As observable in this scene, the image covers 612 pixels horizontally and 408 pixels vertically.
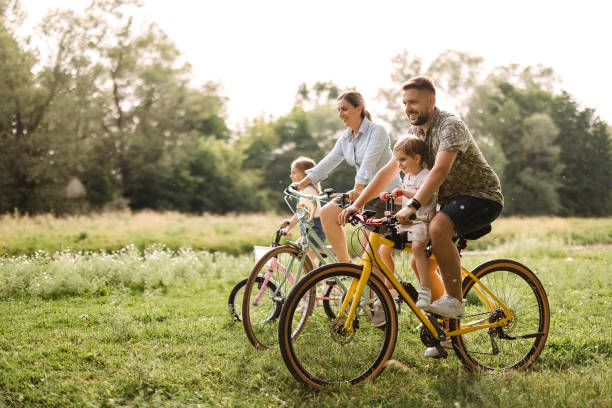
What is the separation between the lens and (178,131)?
33.7 m

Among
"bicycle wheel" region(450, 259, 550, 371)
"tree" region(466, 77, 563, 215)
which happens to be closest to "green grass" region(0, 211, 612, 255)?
"bicycle wheel" region(450, 259, 550, 371)

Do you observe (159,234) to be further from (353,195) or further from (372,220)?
(372,220)

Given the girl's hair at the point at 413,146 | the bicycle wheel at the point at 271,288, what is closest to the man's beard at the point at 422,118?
the girl's hair at the point at 413,146

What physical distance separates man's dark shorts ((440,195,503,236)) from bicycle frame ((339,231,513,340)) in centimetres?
35

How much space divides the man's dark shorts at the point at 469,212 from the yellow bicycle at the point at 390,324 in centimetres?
18

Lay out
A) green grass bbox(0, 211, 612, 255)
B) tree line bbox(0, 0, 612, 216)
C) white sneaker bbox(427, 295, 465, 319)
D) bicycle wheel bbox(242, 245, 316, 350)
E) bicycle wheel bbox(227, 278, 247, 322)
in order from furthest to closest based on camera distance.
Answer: tree line bbox(0, 0, 612, 216) → green grass bbox(0, 211, 612, 255) → bicycle wheel bbox(227, 278, 247, 322) → bicycle wheel bbox(242, 245, 316, 350) → white sneaker bbox(427, 295, 465, 319)

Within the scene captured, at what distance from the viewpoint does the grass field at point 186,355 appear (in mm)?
3441

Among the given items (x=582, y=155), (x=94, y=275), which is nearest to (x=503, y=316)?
(x=94, y=275)

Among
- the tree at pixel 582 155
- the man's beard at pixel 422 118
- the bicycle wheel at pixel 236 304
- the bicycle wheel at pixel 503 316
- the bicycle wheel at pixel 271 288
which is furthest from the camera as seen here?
the tree at pixel 582 155

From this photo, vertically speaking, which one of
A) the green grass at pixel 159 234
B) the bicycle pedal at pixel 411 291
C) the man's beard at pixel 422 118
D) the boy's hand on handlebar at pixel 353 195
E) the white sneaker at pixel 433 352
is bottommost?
the green grass at pixel 159 234

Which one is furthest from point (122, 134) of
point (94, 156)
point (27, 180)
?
point (27, 180)

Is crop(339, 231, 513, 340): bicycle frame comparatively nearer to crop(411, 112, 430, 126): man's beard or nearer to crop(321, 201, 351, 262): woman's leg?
crop(411, 112, 430, 126): man's beard

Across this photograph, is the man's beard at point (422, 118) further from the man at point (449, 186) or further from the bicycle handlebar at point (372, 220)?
the bicycle handlebar at point (372, 220)

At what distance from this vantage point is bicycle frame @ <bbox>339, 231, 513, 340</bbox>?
3.52 metres
